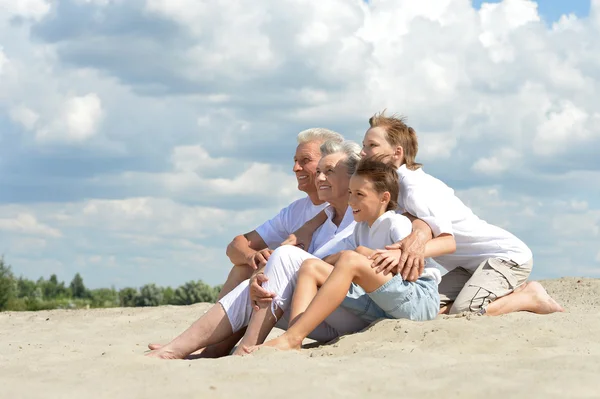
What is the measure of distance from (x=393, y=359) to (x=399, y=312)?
2.73ft

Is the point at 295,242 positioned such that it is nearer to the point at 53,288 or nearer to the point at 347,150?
the point at 347,150

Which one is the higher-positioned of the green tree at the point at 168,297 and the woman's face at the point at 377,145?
the woman's face at the point at 377,145

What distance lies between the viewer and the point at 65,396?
3.76 m

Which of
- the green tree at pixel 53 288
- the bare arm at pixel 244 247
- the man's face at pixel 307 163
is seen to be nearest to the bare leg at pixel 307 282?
the bare arm at pixel 244 247

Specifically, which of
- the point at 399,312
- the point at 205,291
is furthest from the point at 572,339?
the point at 205,291

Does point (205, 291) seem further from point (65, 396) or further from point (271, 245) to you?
point (65, 396)

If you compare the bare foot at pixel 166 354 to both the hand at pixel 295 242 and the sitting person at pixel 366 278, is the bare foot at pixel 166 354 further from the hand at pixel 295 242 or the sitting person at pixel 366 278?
the hand at pixel 295 242

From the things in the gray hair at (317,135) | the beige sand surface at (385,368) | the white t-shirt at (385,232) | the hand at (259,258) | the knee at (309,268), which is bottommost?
the beige sand surface at (385,368)

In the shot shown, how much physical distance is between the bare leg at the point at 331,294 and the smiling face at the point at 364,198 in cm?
38

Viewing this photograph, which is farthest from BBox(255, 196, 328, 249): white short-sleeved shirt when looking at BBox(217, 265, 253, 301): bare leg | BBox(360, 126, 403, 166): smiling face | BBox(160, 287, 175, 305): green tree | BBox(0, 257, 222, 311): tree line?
BBox(160, 287, 175, 305): green tree

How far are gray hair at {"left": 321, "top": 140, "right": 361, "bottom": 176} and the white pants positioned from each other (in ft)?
2.77

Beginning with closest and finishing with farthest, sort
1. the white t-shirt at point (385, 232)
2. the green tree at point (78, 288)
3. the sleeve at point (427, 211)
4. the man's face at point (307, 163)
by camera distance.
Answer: the white t-shirt at point (385, 232) → the sleeve at point (427, 211) → the man's face at point (307, 163) → the green tree at point (78, 288)

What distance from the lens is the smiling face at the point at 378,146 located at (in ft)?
18.9

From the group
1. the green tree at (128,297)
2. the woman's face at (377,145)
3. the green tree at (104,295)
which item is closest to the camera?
the woman's face at (377,145)
